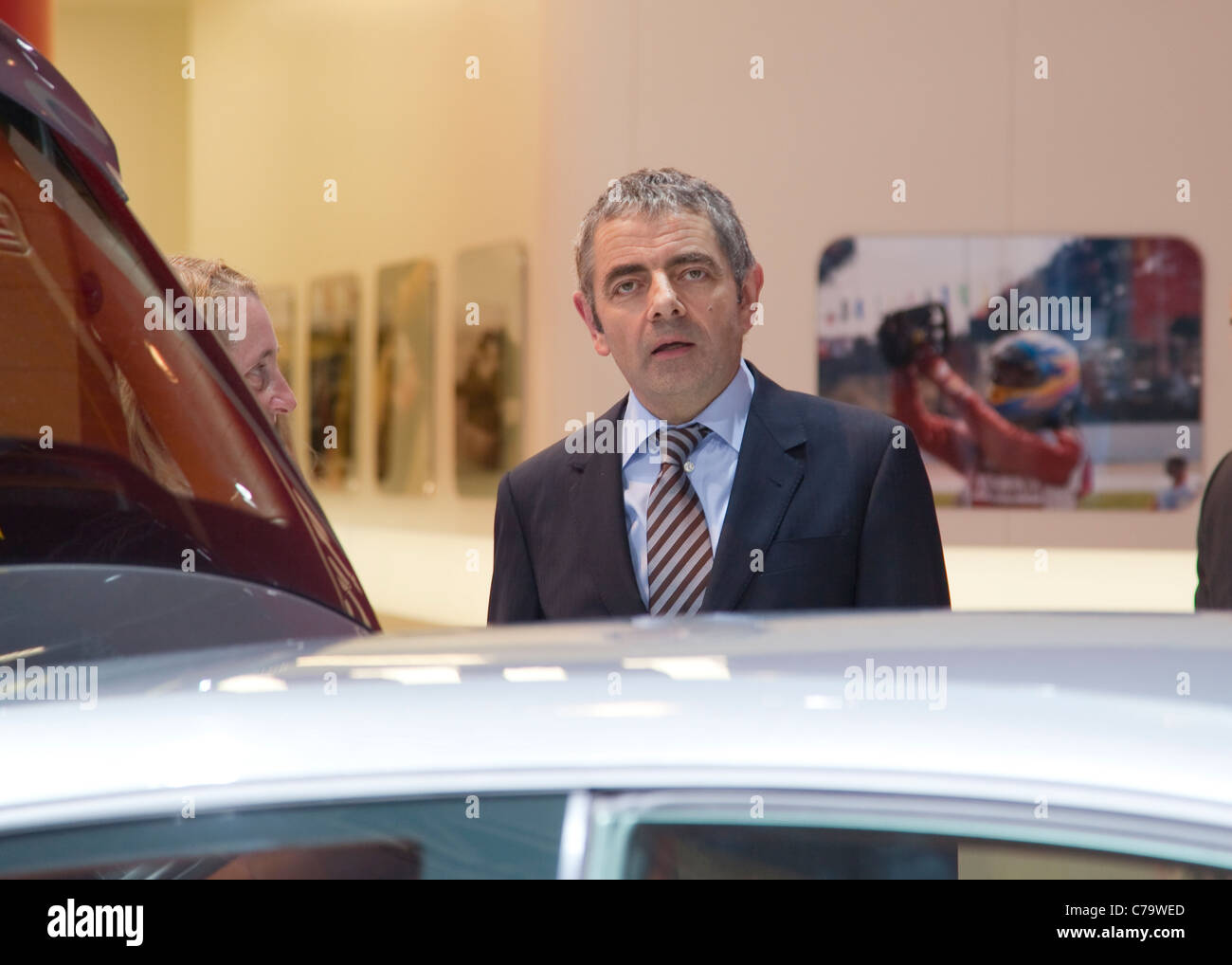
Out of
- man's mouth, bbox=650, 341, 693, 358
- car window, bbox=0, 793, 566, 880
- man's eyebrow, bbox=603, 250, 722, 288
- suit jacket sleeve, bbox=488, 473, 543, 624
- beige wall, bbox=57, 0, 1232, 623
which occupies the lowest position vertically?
car window, bbox=0, 793, 566, 880

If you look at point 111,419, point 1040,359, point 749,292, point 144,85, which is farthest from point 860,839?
point 144,85

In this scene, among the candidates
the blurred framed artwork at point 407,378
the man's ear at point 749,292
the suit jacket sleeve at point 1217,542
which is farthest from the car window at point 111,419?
the blurred framed artwork at point 407,378

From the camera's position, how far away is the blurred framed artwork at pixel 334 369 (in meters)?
9.16

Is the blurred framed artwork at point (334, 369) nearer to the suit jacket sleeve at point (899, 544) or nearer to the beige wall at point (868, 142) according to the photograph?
the beige wall at point (868, 142)

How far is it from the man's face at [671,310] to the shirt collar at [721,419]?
0.05 ft

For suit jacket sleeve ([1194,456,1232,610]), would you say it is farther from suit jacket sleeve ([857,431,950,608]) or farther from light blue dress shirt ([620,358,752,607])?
light blue dress shirt ([620,358,752,607])

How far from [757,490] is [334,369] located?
7.63 meters

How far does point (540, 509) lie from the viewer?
2271 mm

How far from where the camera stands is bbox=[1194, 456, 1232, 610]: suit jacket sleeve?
2609 mm

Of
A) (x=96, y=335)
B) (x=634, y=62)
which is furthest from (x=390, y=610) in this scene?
(x=96, y=335)

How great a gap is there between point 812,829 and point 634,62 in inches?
282

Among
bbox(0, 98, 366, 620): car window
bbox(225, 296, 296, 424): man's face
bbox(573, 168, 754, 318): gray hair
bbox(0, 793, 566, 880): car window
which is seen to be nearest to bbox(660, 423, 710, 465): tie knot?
bbox(573, 168, 754, 318): gray hair

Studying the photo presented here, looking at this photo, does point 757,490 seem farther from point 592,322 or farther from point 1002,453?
point 1002,453

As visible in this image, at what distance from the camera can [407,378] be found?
8.66m
